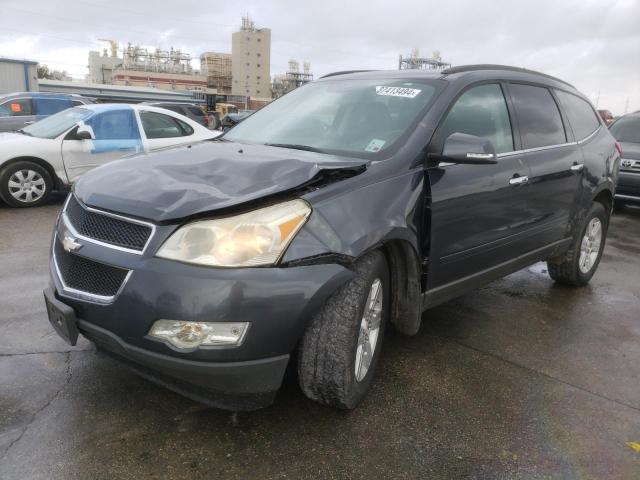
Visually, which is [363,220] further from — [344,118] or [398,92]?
[398,92]

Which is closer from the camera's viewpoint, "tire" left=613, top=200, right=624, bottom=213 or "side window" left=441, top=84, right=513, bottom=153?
"side window" left=441, top=84, right=513, bottom=153

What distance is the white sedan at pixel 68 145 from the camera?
7188mm

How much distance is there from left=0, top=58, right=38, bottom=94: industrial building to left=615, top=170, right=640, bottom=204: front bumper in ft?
82.7

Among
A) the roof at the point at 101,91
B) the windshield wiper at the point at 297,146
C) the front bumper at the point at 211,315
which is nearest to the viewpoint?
the front bumper at the point at 211,315

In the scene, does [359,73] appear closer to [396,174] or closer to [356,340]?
[396,174]

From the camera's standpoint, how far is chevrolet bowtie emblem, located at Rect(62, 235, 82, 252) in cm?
231

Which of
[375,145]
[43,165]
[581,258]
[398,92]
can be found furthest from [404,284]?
[43,165]

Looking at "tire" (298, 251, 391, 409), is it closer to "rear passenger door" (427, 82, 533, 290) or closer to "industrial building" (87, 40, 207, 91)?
"rear passenger door" (427, 82, 533, 290)

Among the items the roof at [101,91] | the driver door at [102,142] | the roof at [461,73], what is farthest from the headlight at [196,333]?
the roof at [101,91]

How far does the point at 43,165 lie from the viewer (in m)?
7.36

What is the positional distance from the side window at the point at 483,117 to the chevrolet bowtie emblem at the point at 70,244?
6.49 feet

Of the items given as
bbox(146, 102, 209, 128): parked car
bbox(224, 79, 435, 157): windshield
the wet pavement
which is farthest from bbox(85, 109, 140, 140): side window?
bbox(146, 102, 209, 128): parked car

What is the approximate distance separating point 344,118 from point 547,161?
160 centimetres

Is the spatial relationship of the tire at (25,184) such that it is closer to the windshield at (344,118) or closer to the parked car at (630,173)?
the windshield at (344,118)
